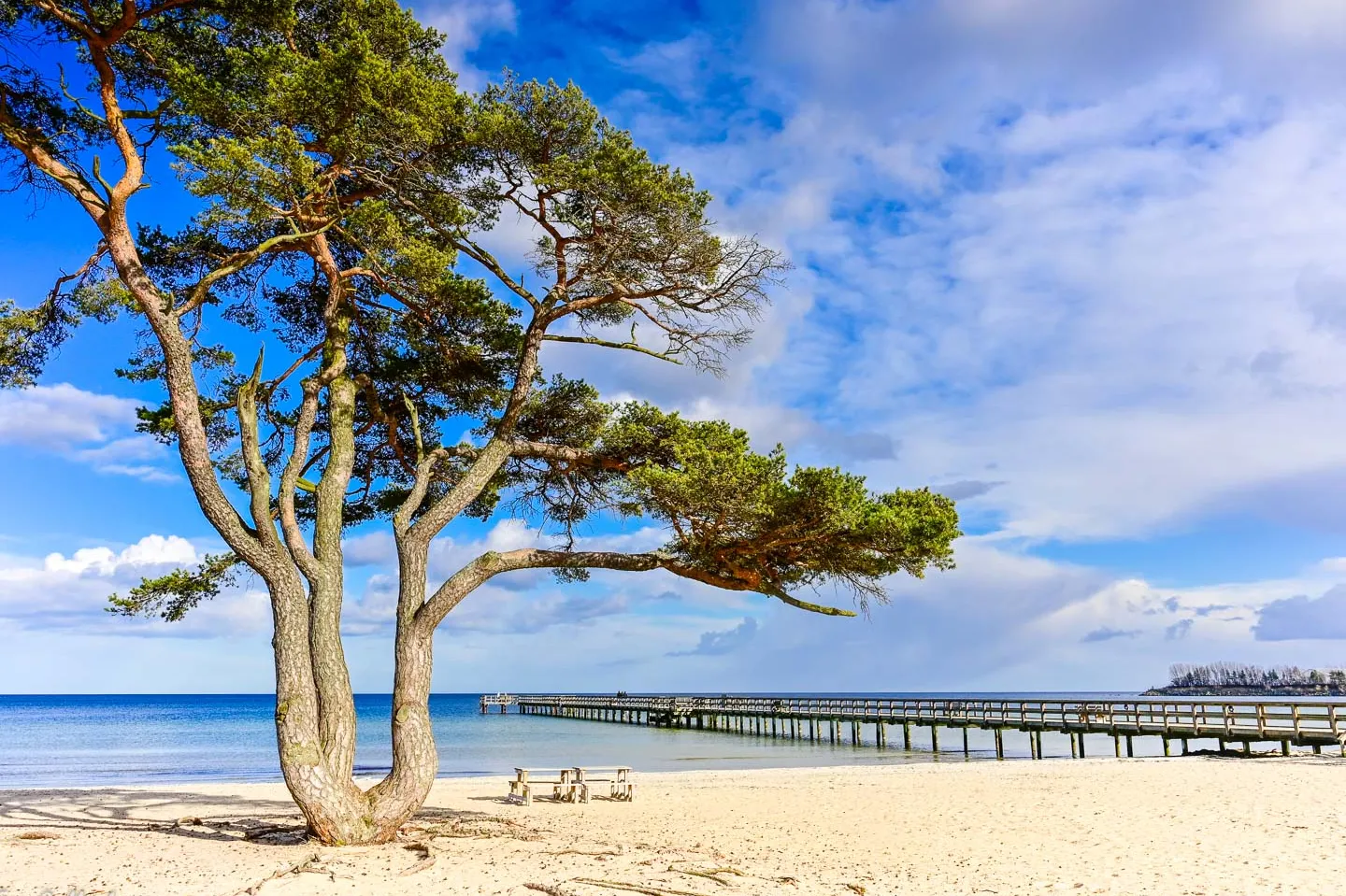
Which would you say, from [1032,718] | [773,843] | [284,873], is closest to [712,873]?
[773,843]

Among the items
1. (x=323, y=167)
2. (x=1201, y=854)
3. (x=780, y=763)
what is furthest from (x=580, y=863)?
(x=780, y=763)

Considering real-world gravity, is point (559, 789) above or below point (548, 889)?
below

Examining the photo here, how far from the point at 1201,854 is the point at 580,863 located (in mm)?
5925

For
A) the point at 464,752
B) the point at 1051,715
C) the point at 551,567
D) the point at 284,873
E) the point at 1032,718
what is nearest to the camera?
the point at 284,873

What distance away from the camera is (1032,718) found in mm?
28453

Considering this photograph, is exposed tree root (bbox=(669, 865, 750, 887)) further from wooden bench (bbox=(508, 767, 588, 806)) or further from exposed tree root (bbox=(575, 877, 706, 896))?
wooden bench (bbox=(508, 767, 588, 806))

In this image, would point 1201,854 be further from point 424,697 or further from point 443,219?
point 443,219

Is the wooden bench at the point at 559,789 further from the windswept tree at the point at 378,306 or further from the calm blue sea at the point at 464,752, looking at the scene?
the calm blue sea at the point at 464,752

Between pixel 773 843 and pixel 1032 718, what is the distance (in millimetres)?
21862

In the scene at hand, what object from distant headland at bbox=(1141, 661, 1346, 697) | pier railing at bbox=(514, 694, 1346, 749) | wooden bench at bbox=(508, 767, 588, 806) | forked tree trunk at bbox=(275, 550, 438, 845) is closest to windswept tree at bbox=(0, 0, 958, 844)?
forked tree trunk at bbox=(275, 550, 438, 845)

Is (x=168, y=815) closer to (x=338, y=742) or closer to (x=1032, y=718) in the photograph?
(x=338, y=742)

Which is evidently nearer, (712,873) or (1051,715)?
(712,873)

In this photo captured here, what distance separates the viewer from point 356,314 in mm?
11211

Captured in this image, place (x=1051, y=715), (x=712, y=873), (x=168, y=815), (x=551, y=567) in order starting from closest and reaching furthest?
1. (x=712, y=873)
2. (x=551, y=567)
3. (x=168, y=815)
4. (x=1051, y=715)
